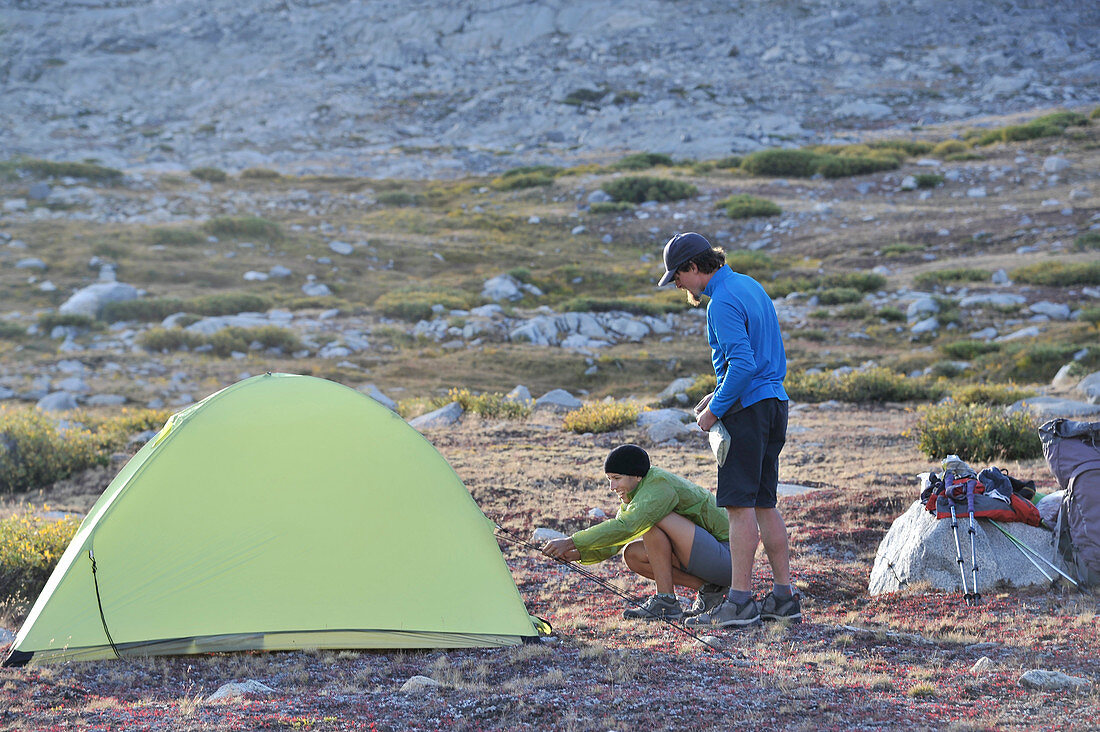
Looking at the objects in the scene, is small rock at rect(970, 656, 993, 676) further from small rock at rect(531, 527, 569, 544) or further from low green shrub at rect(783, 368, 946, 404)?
low green shrub at rect(783, 368, 946, 404)

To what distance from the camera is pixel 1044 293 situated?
64.7ft

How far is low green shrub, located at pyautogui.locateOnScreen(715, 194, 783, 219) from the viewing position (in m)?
29.2

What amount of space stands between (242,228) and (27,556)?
22.4 metres

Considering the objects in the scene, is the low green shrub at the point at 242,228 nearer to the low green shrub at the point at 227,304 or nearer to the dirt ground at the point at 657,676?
the low green shrub at the point at 227,304

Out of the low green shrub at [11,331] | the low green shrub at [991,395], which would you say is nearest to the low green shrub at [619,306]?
the low green shrub at [991,395]

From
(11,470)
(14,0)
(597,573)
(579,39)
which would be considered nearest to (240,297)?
(11,470)

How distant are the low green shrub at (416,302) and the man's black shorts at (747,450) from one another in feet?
54.9

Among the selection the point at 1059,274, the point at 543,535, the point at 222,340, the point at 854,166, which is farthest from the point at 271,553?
the point at 854,166

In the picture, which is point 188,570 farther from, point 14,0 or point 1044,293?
point 14,0

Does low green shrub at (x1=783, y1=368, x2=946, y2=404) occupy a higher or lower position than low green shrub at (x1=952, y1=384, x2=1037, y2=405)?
lower

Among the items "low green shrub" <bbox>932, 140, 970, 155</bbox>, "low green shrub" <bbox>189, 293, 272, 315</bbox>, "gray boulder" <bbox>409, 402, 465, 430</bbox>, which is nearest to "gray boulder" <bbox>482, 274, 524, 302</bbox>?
"low green shrub" <bbox>189, 293, 272, 315</bbox>

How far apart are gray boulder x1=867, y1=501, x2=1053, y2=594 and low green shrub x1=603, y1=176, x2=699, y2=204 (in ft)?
88.1

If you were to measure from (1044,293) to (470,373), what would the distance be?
12.5 metres

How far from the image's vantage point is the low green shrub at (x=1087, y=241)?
21.9m
